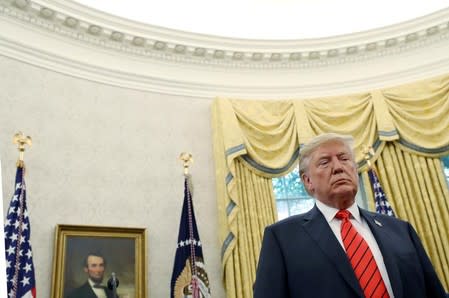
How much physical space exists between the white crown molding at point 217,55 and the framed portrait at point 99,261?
8.56 feet

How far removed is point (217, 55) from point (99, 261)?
4.34 metres

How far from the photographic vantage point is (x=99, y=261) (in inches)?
227

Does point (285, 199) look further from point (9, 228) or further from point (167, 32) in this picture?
point (9, 228)

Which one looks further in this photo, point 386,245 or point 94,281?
point 94,281

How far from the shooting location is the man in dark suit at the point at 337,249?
1.80 m

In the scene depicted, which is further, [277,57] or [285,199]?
[277,57]

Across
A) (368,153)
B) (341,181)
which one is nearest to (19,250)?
(341,181)

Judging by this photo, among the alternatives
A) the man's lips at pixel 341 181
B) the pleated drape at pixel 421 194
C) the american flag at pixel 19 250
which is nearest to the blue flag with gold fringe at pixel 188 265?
the american flag at pixel 19 250

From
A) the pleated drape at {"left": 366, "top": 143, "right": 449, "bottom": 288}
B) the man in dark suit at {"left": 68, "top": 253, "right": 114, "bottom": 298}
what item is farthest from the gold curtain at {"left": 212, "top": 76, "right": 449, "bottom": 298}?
the man in dark suit at {"left": 68, "top": 253, "right": 114, "bottom": 298}

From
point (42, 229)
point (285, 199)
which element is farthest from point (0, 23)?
point (285, 199)

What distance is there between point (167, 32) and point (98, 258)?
4067mm

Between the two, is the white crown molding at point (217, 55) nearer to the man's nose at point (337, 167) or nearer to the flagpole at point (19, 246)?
the flagpole at point (19, 246)

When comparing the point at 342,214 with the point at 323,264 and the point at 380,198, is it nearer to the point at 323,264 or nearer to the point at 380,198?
the point at 323,264

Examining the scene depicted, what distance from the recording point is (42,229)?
557cm
